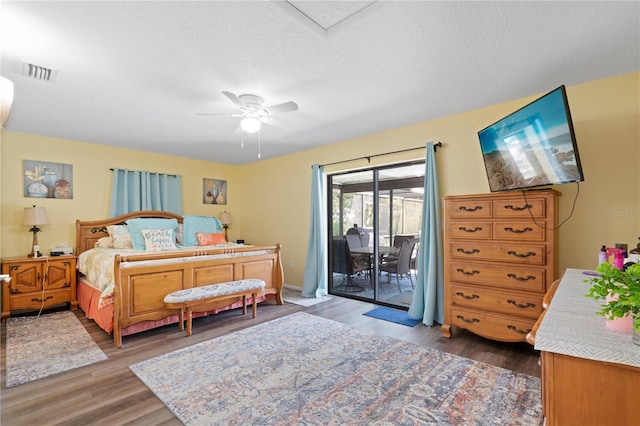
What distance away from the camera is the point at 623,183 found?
99.3 inches

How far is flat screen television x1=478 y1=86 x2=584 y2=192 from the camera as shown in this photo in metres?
2.13

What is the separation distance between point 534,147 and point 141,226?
5.19 m

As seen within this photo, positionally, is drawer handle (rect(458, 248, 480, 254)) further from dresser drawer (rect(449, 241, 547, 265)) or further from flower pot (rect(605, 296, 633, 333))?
flower pot (rect(605, 296, 633, 333))

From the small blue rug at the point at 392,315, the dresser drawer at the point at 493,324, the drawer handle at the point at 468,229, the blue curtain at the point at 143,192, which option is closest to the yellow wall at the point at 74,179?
the blue curtain at the point at 143,192

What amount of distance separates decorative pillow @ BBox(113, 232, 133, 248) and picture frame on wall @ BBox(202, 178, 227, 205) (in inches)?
65.4

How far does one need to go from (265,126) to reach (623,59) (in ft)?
11.4

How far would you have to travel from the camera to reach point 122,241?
4508 millimetres

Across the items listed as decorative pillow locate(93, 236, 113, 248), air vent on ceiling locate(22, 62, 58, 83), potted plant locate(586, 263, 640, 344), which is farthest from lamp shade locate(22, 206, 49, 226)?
potted plant locate(586, 263, 640, 344)

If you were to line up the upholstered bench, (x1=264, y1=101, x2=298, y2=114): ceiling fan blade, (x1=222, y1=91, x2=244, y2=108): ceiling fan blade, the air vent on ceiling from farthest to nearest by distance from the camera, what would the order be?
the upholstered bench
(x1=264, y1=101, x2=298, y2=114): ceiling fan blade
(x1=222, y1=91, x2=244, y2=108): ceiling fan blade
the air vent on ceiling

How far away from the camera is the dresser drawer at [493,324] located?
262 cm

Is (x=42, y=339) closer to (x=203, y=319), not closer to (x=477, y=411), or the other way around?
(x=203, y=319)

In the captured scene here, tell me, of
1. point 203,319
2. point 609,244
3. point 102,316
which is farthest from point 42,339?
point 609,244

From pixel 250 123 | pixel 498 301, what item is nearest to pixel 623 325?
pixel 498 301

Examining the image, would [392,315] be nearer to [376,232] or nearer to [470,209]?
[376,232]
